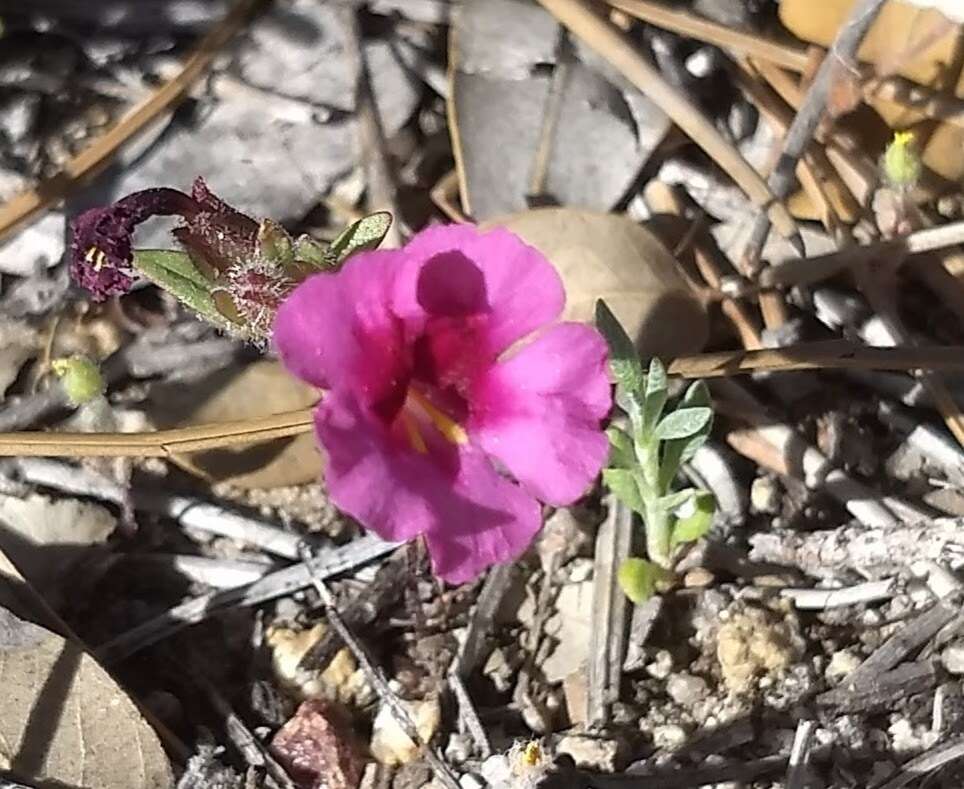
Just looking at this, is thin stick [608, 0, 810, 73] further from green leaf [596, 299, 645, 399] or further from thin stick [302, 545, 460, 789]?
thin stick [302, 545, 460, 789]

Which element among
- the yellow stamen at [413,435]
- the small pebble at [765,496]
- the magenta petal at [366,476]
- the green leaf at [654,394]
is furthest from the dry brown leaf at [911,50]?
the magenta petal at [366,476]

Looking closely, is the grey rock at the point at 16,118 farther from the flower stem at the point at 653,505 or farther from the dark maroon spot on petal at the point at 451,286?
the flower stem at the point at 653,505

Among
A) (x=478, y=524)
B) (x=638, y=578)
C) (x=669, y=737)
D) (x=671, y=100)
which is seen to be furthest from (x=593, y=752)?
(x=671, y=100)

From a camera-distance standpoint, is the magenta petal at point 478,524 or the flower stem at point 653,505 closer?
the magenta petal at point 478,524

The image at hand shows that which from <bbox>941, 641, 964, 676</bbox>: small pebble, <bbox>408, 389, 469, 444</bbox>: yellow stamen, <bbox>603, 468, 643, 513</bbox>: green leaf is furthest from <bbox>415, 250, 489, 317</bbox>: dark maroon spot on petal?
<bbox>941, 641, 964, 676</bbox>: small pebble

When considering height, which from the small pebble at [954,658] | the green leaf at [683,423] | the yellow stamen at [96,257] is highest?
the yellow stamen at [96,257]

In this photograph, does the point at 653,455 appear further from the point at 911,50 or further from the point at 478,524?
the point at 911,50
